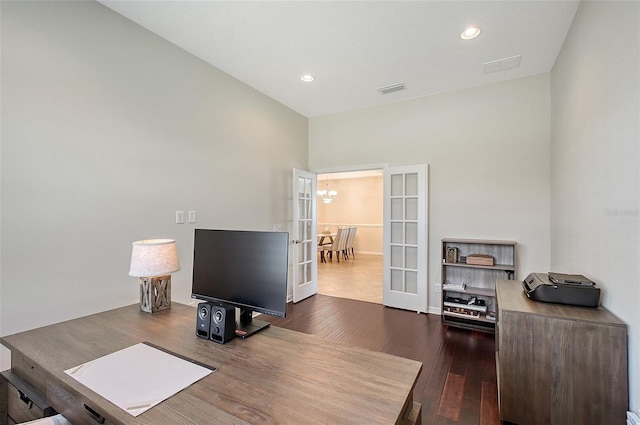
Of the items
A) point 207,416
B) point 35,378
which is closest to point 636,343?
point 207,416

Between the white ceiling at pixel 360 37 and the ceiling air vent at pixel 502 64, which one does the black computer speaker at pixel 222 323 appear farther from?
the ceiling air vent at pixel 502 64

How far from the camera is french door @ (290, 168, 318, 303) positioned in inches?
169

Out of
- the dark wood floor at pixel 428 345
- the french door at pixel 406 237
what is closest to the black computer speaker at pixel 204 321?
the dark wood floor at pixel 428 345

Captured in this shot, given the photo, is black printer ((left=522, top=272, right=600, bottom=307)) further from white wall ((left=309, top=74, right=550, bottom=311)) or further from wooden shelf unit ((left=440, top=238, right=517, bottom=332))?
white wall ((left=309, top=74, right=550, bottom=311))

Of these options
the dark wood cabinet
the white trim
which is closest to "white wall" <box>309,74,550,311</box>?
the white trim

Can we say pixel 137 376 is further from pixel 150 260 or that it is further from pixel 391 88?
pixel 391 88

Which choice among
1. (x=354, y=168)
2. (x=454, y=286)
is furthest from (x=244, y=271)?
(x=354, y=168)

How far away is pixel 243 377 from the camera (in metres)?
1.04

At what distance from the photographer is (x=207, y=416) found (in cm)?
85

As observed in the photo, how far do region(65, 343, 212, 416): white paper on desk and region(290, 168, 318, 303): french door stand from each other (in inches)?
122

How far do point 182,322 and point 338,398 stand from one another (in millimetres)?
1072

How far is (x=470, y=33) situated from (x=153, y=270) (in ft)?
10.4

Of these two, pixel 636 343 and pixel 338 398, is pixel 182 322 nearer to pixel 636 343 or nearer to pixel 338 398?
pixel 338 398

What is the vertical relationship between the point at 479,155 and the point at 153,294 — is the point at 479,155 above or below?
above
